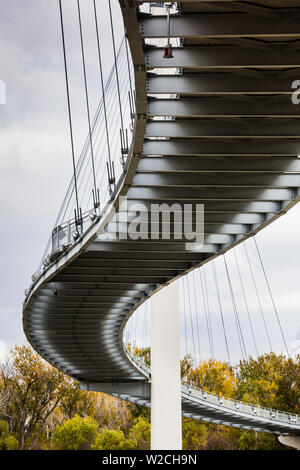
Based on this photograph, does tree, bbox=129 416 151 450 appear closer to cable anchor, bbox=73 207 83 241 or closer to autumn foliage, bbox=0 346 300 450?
autumn foliage, bbox=0 346 300 450

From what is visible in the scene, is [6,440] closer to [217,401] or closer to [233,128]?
[217,401]

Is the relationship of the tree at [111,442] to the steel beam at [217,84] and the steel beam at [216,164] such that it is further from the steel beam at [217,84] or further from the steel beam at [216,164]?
the steel beam at [217,84]

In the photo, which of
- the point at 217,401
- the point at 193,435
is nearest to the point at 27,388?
the point at 193,435

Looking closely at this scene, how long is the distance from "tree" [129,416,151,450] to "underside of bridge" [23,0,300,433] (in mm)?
A: 34854

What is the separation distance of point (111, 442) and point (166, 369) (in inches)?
746

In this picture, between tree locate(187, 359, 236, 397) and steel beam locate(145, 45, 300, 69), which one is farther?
tree locate(187, 359, 236, 397)

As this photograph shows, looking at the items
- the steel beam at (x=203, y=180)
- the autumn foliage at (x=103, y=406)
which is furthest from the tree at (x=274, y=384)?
the steel beam at (x=203, y=180)

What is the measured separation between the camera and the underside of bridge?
29.1ft

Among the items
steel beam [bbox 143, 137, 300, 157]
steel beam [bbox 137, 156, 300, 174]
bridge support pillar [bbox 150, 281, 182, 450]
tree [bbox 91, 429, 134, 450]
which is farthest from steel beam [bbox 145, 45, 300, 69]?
tree [bbox 91, 429, 134, 450]

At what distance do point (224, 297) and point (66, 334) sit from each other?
74.2 metres

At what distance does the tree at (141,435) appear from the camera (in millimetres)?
55909

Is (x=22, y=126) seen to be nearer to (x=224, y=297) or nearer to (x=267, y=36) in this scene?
(x=224, y=297)

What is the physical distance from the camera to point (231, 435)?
62.0 m

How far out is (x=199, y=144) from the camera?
41.1ft
